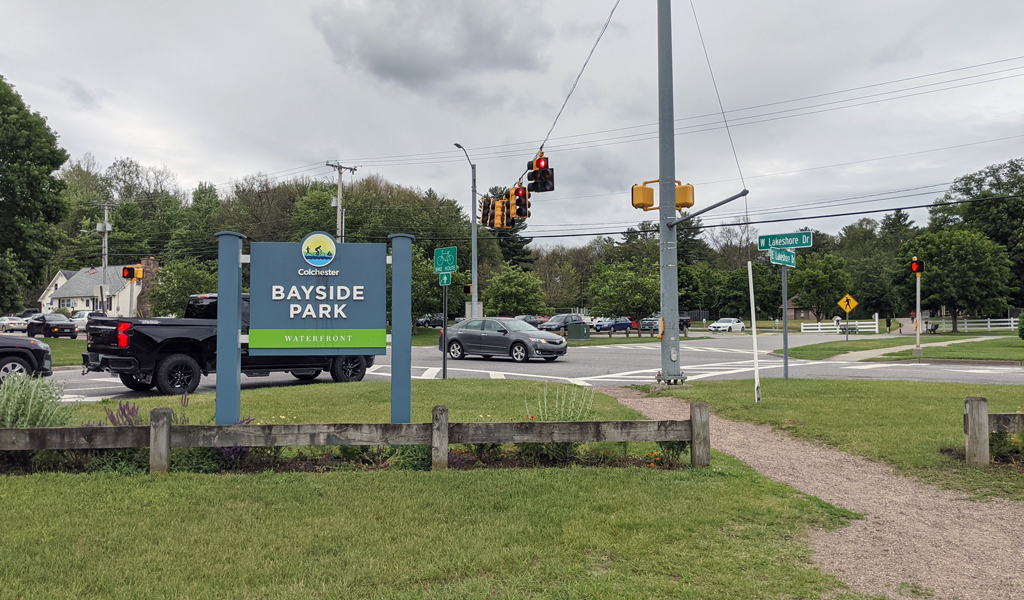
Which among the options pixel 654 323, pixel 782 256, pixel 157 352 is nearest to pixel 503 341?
pixel 782 256

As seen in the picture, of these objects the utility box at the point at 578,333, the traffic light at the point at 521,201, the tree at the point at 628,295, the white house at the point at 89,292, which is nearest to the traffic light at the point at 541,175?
the traffic light at the point at 521,201

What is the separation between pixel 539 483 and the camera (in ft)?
17.9

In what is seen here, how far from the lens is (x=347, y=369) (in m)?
14.8

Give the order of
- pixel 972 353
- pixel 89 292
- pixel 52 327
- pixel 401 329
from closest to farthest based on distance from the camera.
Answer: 1. pixel 401 329
2. pixel 972 353
3. pixel 52 327
4. pixel 89 292

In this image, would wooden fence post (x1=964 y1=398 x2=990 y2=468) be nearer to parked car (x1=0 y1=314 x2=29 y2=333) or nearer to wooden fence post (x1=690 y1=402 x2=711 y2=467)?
wooden fence post (x1=690 y1=402 x2=711 y2=467)

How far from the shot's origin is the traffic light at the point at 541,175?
18953 mm

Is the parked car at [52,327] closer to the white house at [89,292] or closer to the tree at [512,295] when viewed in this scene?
the tree at [512,295]

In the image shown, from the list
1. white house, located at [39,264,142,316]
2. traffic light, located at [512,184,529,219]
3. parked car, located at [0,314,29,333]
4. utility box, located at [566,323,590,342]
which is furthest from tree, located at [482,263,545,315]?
white house, located at [39,264,142,316]

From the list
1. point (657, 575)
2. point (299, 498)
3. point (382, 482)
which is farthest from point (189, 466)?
point (657, 575)

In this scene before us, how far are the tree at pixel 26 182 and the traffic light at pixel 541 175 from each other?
2355 cm

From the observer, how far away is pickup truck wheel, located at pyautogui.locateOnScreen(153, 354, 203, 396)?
12211 millimetres

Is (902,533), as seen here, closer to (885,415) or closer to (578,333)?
(885,415)

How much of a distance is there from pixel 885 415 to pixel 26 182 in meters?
33.7

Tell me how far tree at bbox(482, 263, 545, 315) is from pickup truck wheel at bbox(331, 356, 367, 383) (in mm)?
31083
